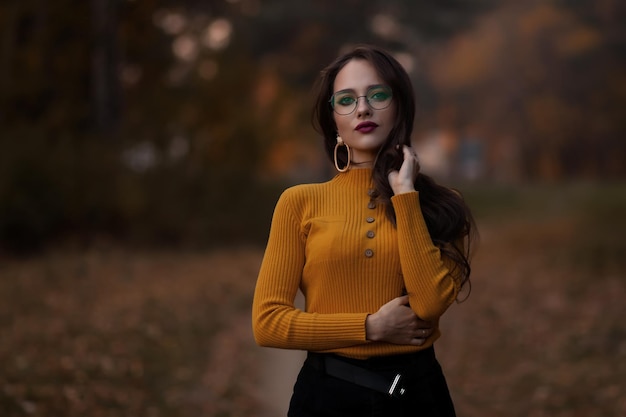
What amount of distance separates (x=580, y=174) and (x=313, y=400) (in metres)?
32.8

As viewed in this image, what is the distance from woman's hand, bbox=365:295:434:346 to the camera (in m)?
2.67

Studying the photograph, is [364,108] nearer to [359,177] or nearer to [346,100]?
[346,100]

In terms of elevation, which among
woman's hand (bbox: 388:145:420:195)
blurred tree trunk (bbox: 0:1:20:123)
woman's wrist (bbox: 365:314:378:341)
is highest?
blurred tree trunk (bbox: 0:1:20:123)

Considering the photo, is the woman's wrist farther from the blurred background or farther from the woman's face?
the blurred background

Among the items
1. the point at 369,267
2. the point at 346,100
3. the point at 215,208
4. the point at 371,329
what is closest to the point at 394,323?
the point at 371,329

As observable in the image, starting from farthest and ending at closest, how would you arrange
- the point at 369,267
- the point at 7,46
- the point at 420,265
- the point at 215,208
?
the point at 215,208
the point at 7,46
the point at 369,267
the point at 420,265

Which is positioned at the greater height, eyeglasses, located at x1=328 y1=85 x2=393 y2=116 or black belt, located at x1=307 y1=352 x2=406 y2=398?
eyeglasses, located at x1=328 y1=85 x2=393 y2=116

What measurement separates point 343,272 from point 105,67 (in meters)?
14.6

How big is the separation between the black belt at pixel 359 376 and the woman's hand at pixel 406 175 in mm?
571

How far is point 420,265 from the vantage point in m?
2.64

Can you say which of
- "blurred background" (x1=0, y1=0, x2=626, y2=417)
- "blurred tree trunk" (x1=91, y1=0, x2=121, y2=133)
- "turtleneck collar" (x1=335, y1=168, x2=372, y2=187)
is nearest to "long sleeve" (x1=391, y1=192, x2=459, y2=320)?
"turtleneck collar" (x1=335, y1=168, x2=372, y2=187)

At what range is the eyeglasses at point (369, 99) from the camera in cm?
286

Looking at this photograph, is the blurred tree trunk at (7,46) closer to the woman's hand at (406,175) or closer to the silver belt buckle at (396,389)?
the woman's hand at (406,175)

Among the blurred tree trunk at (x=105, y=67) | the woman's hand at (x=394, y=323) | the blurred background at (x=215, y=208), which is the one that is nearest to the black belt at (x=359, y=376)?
the woman's hand at (x=394, y=323)
